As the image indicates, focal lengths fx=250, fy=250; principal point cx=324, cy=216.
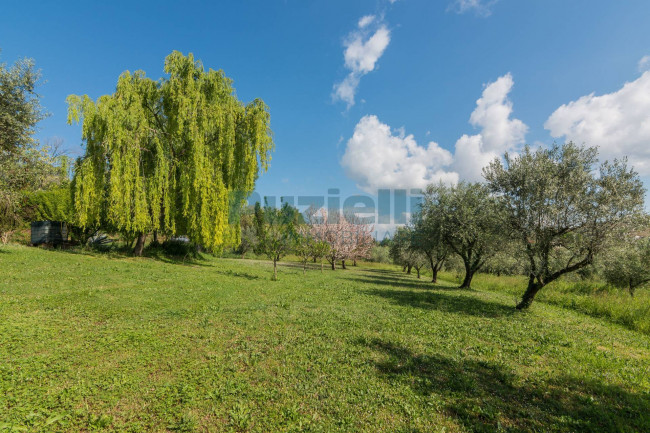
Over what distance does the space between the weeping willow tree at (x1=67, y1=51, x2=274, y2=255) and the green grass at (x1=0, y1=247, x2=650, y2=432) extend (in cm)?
788

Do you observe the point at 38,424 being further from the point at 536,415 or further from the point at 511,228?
the point at 511,228

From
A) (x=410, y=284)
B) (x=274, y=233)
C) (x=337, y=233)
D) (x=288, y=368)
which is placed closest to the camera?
(x=288, y=368)

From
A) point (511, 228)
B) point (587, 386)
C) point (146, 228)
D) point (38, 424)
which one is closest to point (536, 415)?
point (587, 386)

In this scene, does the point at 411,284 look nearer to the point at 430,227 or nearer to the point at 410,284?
the point at 410,284

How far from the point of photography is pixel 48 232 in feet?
68.9

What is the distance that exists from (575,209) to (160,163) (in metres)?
25.5

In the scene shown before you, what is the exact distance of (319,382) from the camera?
17.1 feet

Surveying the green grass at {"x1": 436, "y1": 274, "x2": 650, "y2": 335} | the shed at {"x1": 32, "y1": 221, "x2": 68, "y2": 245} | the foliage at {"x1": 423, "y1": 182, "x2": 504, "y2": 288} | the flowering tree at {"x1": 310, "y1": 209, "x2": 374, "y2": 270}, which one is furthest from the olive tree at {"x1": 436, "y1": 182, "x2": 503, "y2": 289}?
the shed at {"x1": 32, "y1": 221, "x2": 68, "y2": 245}

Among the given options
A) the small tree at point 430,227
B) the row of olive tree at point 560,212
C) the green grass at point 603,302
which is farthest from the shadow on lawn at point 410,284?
the row of olive tree at point 560,212

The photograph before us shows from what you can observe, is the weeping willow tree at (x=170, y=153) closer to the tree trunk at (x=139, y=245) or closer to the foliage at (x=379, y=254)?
the tree trunk at (x=139, y=245)

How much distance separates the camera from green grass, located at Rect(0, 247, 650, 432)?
165 inches

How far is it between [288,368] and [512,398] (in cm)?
476

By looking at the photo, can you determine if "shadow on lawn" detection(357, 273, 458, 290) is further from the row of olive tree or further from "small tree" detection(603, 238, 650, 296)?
"small tree" detection(603, 238, 650, 296)

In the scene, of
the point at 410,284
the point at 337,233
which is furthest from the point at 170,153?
the point at 337,233
